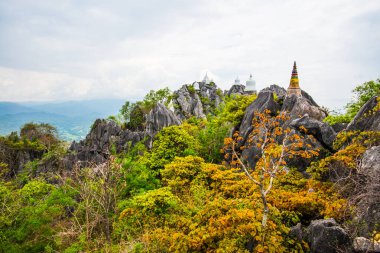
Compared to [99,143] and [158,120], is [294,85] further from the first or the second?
[99,143]

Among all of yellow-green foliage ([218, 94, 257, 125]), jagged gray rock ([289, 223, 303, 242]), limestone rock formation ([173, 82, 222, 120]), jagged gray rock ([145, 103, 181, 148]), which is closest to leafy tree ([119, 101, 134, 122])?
limestone rock formation ([173, 82, 222, 120])

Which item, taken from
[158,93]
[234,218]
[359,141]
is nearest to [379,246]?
[234,218]

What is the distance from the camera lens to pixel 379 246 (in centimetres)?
780

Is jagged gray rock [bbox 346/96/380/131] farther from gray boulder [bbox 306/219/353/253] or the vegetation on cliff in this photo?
gray boulder [bbox 306/219/353/253]

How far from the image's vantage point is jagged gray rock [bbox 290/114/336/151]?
16.0 meters

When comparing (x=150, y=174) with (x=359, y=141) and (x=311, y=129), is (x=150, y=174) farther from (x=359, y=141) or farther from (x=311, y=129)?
(x=359, y=141)

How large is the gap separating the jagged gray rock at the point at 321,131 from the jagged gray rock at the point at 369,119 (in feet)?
4.19

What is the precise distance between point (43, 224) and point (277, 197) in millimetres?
11763

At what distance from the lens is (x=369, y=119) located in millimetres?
14203

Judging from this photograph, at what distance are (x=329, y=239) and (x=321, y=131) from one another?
889 centimetres

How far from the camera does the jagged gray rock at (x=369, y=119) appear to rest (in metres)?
13.6

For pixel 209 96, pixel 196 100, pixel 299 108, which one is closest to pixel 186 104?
pixel 196 100

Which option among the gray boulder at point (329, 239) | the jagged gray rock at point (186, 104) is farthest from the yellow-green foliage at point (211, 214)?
the jagged gray rock at point (186, 104)

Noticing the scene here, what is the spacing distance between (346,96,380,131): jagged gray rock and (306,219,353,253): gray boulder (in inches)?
264
